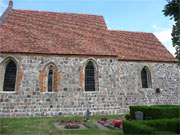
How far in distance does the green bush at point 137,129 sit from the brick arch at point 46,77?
8.00 meters

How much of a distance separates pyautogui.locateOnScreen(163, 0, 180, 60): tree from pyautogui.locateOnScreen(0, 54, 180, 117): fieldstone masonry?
580 cm

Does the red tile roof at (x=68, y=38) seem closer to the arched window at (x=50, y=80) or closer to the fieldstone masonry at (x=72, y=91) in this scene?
the fieldstone masonry at (x=72, y=91)

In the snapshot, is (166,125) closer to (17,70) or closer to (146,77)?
(146,77)

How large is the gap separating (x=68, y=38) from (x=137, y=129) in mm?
11798

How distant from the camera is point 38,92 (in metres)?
16.0

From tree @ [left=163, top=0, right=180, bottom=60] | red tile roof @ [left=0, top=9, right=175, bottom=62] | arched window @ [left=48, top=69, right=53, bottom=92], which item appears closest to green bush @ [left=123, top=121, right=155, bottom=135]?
tree @ [left=163, top=0, right=180, bottom=60]

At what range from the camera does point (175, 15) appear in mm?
13609

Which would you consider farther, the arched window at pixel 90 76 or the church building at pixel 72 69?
the arched window at pixel 90 76

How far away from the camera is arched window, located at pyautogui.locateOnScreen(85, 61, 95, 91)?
683 inches

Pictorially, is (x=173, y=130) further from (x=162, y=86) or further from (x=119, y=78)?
(x=162, y=86)

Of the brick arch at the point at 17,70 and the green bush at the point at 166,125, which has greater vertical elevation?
the brick arch at the point at 17,70

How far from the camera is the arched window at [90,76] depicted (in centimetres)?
1736

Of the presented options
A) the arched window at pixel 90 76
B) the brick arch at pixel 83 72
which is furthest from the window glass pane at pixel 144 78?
the arched window at pixel 90 76

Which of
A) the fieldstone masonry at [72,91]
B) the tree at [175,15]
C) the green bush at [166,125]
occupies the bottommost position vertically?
the green bush at [166,125]
